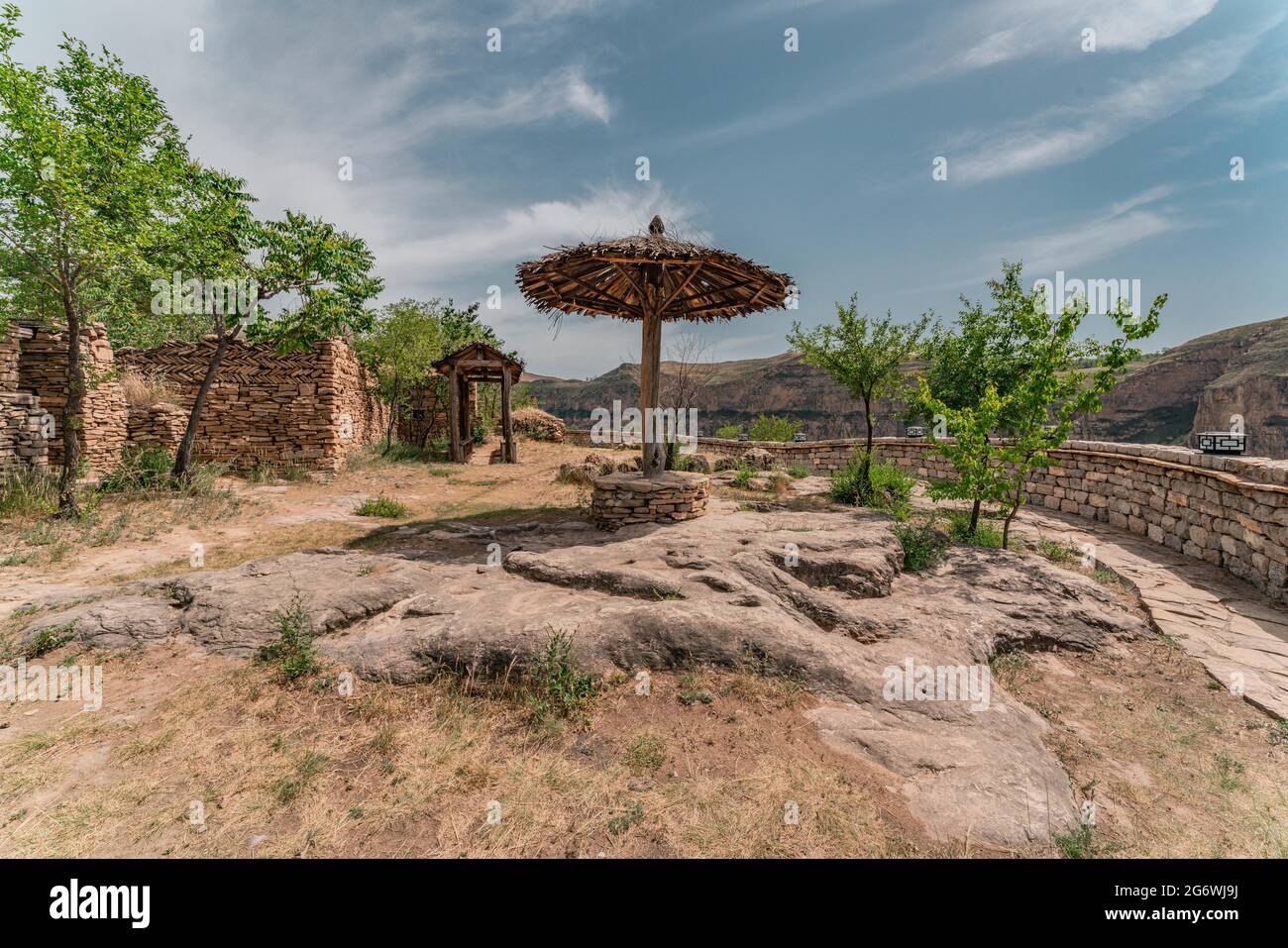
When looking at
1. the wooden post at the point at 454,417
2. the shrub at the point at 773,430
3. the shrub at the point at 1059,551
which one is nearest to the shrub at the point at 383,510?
the wooden post at the point at 454,417

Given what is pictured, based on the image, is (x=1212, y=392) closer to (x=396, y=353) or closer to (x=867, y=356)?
(x=867, y=356)

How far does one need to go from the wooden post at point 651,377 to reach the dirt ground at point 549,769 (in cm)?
465

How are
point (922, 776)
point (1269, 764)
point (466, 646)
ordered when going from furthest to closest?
point (466, 646), point (1269, 764), point (922, 776)

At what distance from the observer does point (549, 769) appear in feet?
9.30

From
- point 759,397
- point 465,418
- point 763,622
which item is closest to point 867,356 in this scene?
point 763,622

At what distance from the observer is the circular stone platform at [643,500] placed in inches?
289

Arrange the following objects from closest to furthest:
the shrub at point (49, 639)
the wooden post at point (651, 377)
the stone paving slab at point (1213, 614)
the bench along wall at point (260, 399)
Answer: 1. the shrub at point (49, 639)
2. the stone paving slab at point (1213, 614)
3. the wooden post at point (651, 377)
4. the bench along wall at point (260, 399)

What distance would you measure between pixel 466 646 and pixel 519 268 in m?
5.67

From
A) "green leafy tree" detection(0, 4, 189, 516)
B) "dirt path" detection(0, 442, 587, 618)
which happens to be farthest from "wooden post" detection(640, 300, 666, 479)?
"green leafy tree" detection(0, 4, 189, 516)

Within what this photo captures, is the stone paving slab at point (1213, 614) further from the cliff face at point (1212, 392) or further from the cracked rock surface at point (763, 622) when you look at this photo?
the cliff face at point (1212, 392)

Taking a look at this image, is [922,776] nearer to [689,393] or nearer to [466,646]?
[466,646]

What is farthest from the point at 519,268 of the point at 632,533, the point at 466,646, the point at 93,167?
the point at 93,167
